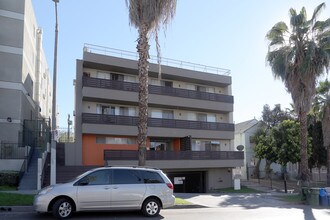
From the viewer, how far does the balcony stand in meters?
28.1

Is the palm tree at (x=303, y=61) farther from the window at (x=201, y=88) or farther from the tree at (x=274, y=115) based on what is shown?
the tree at (x=274, y=115)

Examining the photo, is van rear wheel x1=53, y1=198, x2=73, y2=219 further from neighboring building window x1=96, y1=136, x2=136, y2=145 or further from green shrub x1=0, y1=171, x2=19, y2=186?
neighboring building window x1=96, y1=136, x2=136, y2=145

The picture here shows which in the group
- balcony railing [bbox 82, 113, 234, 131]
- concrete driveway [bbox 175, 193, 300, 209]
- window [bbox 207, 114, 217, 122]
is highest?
window [bbox 207, 114, 217, 122]

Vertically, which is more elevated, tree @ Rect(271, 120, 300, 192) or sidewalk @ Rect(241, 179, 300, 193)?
tree @ Rect(271, 120, 300, 192)

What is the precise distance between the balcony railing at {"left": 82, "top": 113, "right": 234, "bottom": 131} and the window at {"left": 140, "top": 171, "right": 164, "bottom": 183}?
1729cm

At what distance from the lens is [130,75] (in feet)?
110

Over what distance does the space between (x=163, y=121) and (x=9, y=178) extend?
1597 centimetres

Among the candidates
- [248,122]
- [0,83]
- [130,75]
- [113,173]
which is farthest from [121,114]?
[248,122]

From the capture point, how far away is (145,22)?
17469 mm

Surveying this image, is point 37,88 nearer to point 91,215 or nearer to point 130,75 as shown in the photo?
point 130,75

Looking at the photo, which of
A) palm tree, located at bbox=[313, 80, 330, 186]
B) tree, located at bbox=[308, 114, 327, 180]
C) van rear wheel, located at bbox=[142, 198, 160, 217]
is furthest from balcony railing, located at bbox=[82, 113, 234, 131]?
van rear wheel, located at bbox=[142, 198, 160, 217]

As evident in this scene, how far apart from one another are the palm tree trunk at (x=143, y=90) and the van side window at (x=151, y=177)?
3477mm

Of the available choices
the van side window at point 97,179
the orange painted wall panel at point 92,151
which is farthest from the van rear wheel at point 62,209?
the orange painted wall panel at point 92,151

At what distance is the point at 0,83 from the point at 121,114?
10.7 m
